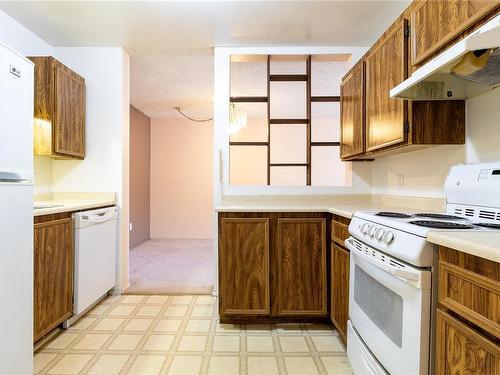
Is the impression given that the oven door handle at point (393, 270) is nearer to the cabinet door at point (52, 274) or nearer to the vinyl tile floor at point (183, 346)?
the vinyl tile floor at point (183, 346)

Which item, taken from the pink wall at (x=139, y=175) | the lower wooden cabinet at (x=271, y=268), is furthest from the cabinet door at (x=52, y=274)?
the pink wall at (x=139, y=175)

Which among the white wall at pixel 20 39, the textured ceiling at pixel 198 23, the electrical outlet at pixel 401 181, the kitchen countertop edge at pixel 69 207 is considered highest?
the textured ceiling at pixel 198 23

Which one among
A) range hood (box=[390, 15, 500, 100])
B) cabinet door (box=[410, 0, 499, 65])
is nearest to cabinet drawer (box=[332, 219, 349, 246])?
range hood (box=[390, 15, 500, 100])

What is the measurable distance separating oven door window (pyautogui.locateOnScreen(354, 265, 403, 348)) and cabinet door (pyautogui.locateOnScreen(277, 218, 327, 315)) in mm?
544

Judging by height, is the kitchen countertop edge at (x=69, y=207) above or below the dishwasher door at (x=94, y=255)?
above

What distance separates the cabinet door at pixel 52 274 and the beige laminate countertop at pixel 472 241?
206cm

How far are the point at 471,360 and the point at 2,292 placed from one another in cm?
176

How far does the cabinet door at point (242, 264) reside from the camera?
214 cm

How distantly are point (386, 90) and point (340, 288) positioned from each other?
1.29 meters

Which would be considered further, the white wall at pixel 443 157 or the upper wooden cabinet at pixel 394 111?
the upper wooden cabinet at pixel 394 111

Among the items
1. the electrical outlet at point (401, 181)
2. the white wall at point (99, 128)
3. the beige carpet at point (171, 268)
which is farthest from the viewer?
the beige carpet at point (171, 268)

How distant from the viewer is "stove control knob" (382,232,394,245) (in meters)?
1.18

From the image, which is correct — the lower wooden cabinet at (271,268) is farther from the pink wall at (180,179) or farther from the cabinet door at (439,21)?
the pink wall at (180,179)

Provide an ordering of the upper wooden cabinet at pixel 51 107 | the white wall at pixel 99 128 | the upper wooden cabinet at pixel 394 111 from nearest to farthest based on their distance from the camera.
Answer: the upper wooden cabinet at pixel 394 111 → the upper wooden cabinet at pixel 51 107 → the white wall at pixel 99 128
